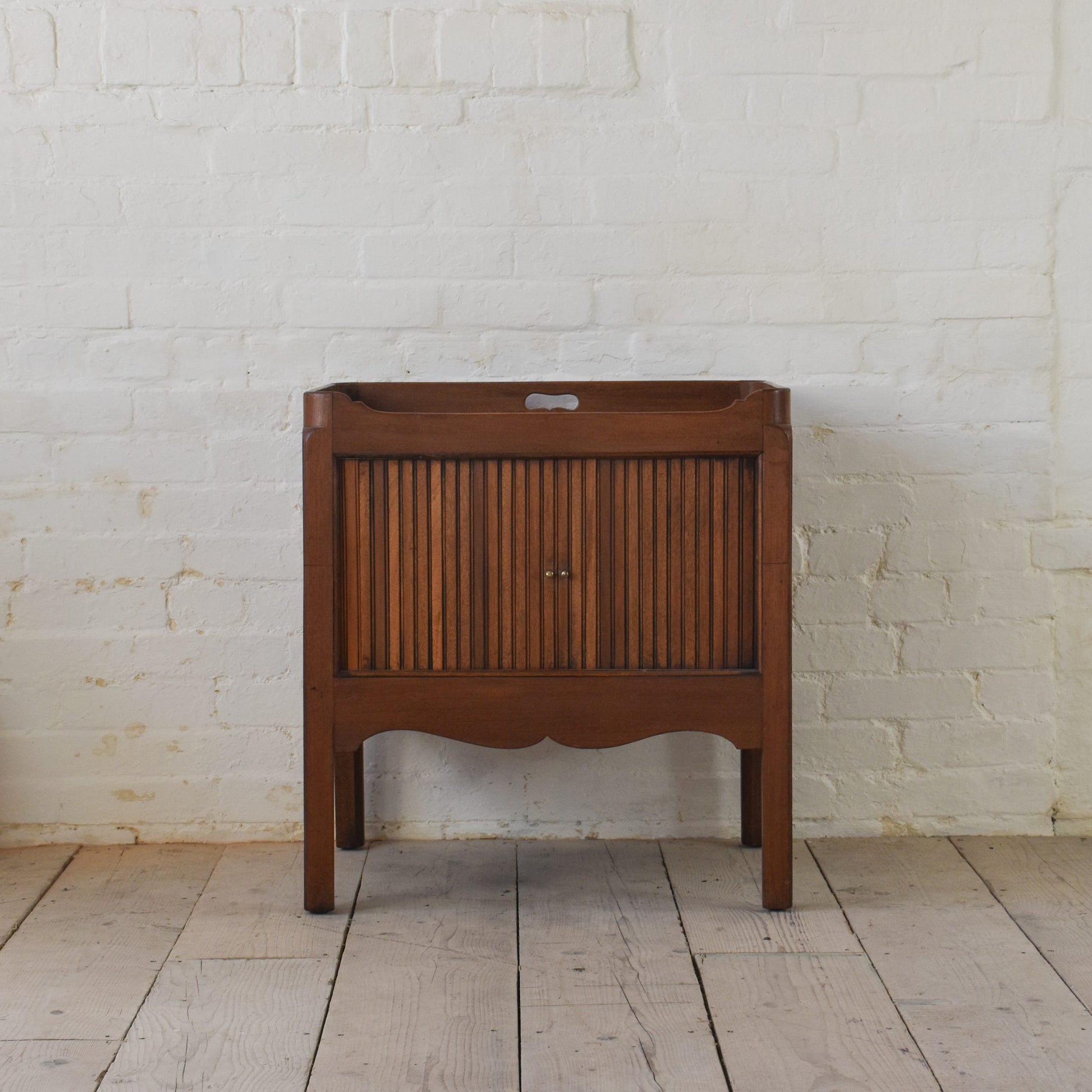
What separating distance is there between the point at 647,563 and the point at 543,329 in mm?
563

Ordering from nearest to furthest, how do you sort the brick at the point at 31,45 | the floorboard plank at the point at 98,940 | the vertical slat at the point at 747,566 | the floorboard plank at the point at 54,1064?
the floorboard plank at the point at 54,1064 → the floorboard plank at the point at 98,940 → the vertical slat at the point at 747,566 → the brick at the point at 31,45

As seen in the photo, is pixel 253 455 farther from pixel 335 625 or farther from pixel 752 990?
pixel 752 990

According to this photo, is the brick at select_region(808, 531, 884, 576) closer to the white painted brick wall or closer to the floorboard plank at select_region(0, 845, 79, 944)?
the white painted brick wall

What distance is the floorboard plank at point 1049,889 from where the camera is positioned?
1729mm

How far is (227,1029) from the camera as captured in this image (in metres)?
1.54

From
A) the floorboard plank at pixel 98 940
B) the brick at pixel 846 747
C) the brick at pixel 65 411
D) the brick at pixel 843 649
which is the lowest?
the floorboard plank at pixel 98 940

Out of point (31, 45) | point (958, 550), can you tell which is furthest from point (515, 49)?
point (958, 550)

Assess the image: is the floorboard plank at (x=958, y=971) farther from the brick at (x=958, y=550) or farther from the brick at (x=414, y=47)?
the brick at (x=414, y=47)

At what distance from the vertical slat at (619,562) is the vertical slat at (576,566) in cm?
5

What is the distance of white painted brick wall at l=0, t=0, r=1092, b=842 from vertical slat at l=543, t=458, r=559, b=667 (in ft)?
1.32

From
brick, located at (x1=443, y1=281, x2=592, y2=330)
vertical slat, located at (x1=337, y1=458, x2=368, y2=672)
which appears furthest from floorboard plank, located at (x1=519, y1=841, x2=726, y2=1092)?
brick, located at (x1=443, y1=281, x2=592, y2=330)

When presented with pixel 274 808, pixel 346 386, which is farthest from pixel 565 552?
pixel 274 808

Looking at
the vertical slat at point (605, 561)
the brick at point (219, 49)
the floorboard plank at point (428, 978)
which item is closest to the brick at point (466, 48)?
the brick at point (219, 49)

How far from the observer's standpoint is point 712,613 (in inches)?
72.9
